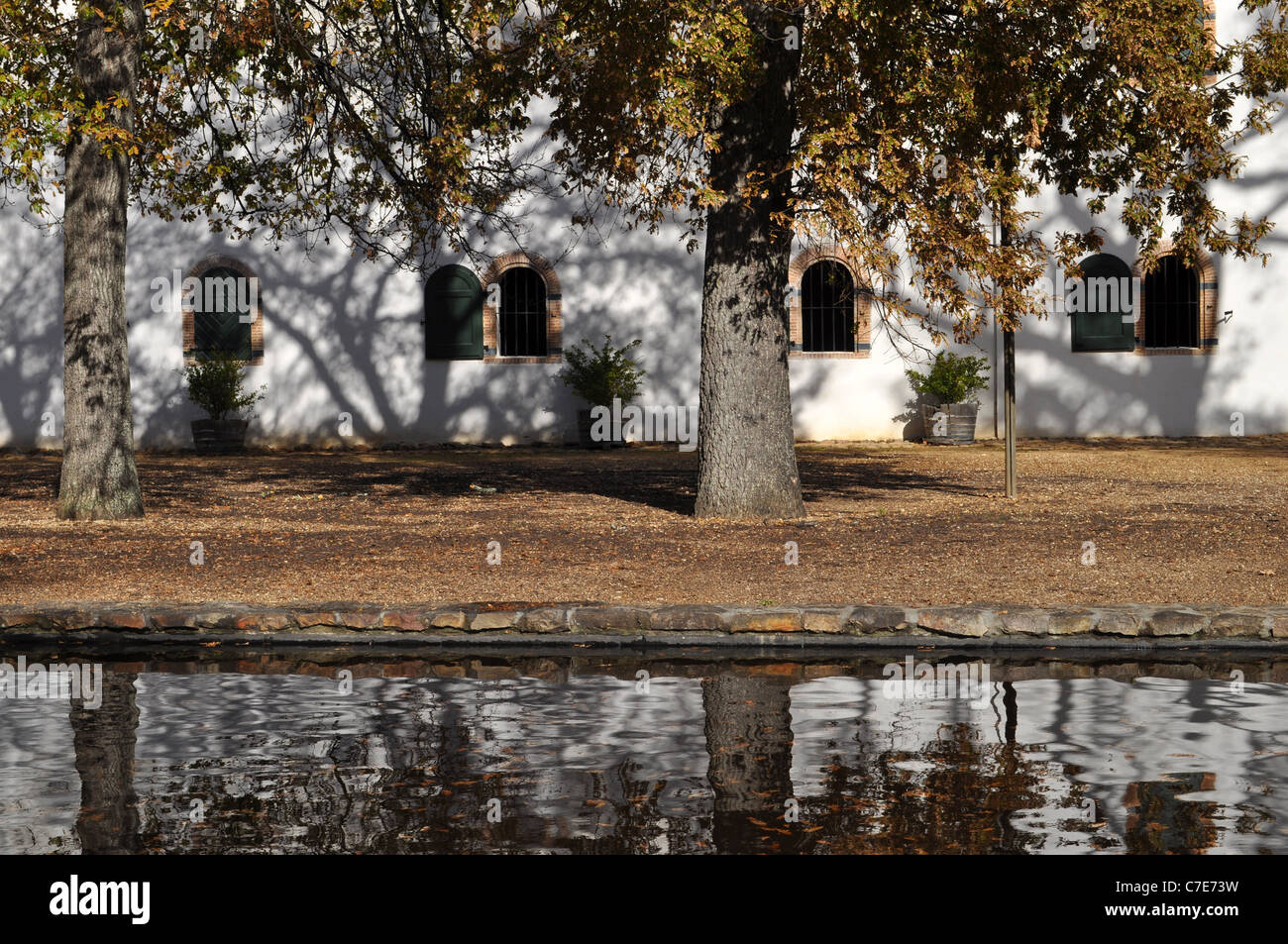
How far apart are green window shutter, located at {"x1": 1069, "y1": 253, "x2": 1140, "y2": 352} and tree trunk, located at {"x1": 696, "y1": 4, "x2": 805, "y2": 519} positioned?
11.6 meters

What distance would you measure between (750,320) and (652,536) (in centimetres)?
237

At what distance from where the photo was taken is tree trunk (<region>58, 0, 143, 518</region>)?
14273 millimetres

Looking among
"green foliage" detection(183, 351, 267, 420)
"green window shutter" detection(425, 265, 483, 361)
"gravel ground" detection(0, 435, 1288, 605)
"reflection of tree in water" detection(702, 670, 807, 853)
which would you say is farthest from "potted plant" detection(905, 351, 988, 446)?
"reflection of tree in water" detection(702, 670, 807, 853)

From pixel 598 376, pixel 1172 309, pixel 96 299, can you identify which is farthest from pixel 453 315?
pixel 1172 309

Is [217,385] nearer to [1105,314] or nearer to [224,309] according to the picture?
[224,309]

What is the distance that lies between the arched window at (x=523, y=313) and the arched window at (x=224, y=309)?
378cm

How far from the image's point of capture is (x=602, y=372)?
23547mm

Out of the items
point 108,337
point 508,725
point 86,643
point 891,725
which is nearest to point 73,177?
point 108,337

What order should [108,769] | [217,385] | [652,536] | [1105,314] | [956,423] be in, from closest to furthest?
[108,769], [652,536], [217,385], [956,423], [1105,314]

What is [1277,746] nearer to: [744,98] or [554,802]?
[554,802]

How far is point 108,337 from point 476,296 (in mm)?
10113

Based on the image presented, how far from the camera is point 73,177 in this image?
47.1 feet
